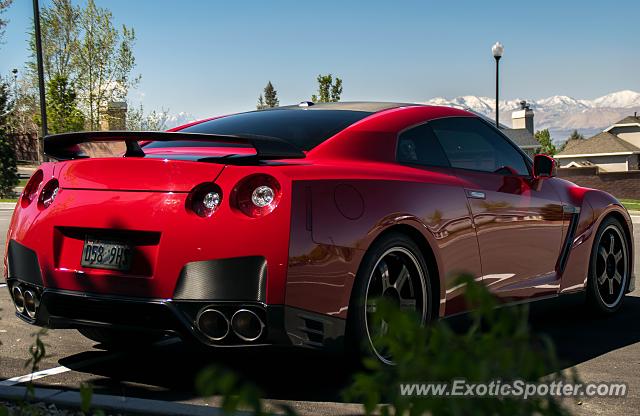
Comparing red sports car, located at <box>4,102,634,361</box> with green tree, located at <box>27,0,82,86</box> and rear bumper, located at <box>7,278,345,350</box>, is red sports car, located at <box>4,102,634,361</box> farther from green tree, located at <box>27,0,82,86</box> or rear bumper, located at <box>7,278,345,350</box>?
green tree, located at <box>27,0,82,86</box>

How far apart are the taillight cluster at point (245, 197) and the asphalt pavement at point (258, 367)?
653mm

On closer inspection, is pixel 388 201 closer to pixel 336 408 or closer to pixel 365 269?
pixel 365 269

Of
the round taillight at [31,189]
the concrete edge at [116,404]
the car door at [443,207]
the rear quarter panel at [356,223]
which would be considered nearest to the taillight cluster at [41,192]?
the round taillight at [31,189]

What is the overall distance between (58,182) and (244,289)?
4.37 feet

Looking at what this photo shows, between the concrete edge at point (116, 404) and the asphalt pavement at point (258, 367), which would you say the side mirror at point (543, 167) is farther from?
the concrete edge at point (116, 404)

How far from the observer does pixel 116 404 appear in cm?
382

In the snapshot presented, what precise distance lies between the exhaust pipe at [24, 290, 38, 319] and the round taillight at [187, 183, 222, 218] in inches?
41.6

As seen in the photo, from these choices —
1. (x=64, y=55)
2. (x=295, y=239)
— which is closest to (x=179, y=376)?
(x=295, y=239)

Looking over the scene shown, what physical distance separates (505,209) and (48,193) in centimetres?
268

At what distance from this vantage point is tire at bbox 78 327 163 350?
538 cm

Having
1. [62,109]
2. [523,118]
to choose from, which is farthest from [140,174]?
[523,118]

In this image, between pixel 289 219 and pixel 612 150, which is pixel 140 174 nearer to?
pixel 289 219

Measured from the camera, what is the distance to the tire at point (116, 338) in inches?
212

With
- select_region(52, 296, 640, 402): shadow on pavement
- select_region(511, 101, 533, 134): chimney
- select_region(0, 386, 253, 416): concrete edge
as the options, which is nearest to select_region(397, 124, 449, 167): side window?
select_region(52, 296, 640, 402): shadow on pavement
